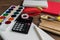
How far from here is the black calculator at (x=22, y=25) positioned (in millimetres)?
546

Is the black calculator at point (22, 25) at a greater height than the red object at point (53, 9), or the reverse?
the red object at point (53, 9)

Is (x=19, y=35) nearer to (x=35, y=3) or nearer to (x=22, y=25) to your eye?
(x=22, y=25)

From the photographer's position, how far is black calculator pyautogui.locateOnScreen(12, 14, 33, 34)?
546mm

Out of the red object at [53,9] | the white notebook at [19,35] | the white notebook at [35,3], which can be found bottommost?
the white notebook at [19,35]

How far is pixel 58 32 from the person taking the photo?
53cm

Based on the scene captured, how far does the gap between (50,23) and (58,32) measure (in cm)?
7

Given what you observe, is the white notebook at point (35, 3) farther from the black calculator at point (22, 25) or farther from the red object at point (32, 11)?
the black calculator at point (22, 25)

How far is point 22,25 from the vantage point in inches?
22.7

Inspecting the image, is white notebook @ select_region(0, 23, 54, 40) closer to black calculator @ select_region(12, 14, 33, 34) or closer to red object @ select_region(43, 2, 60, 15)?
black calculator @ select_region(12, 14, 33, 34)

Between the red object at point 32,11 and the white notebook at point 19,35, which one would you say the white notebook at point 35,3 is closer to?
the red object at point 32,11

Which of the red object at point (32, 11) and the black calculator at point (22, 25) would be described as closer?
the black calculator at point (22, 25)

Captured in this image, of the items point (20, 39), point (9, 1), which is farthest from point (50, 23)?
point (9, 1)

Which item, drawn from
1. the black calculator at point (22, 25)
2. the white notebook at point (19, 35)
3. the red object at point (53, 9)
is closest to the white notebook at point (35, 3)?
the red object at point (53, 9)

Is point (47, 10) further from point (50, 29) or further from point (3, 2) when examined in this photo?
point (3, 2)
